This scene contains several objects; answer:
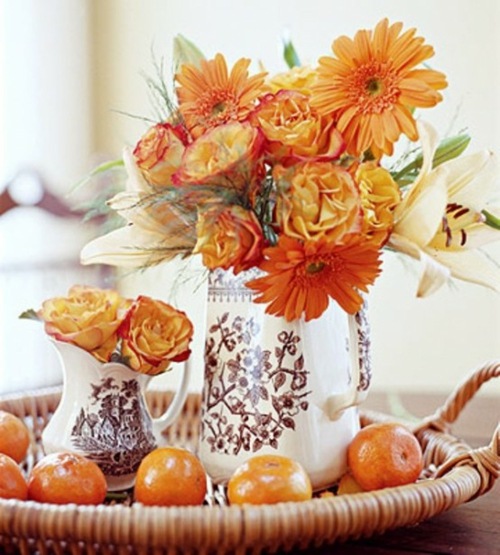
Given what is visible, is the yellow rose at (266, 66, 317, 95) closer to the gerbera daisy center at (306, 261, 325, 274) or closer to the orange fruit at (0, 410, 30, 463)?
the gerbera daisy center at (306, 261, 325, 274)

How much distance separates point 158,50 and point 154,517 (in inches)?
123

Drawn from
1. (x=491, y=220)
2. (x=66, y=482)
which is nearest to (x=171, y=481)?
(x=66, y=482)

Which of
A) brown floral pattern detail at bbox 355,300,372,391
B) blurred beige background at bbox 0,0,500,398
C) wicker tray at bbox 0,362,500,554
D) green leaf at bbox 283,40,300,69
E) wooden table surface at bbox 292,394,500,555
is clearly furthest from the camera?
blurred beige background at bbox 0,0,500,398

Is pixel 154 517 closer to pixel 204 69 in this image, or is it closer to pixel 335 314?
pixel 335 314

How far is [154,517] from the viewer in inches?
→ 25.5

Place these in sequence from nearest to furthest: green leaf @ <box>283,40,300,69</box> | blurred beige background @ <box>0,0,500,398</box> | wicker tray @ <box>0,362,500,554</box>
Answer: wicker tray @ <box>0,362,500,554</box>
green leaf @ <box>283,40,300,69</box>
blurred beige background @ <box>0,0,500,398</box>

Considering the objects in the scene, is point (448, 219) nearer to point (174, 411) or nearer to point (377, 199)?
point (377, 199)

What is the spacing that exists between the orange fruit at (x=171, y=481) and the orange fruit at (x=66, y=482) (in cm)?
4

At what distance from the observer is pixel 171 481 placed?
2.60 feet

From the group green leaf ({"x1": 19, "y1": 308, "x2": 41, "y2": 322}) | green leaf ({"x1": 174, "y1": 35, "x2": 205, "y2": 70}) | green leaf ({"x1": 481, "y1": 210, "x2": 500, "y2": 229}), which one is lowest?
green leaf ({"x1": 19, "y1": 308, "x2": 41, "y2": 322})

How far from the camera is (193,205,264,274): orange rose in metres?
0.81

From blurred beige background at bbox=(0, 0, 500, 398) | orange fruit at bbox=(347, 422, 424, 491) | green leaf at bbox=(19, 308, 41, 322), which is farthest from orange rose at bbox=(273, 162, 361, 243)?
blurred beige background at bbox=(0, 0, 500, 398)

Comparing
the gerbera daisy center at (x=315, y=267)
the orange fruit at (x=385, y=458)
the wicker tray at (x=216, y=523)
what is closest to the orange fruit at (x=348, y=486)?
the orange fruit at (x=385, y=458)

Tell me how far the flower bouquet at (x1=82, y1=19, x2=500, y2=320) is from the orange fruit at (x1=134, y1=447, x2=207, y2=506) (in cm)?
16
